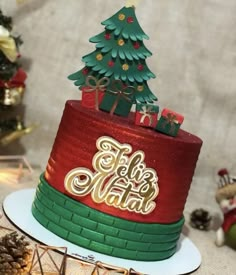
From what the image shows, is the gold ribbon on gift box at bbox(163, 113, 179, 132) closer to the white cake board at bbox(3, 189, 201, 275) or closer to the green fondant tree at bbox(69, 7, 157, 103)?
the green fondant tree at bbox(69, 7, 157, 103)

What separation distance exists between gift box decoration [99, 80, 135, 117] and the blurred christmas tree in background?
0.42 m

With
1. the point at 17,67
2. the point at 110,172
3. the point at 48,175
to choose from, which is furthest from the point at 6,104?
the point at 110,172

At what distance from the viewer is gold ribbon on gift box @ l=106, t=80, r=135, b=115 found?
1.18m

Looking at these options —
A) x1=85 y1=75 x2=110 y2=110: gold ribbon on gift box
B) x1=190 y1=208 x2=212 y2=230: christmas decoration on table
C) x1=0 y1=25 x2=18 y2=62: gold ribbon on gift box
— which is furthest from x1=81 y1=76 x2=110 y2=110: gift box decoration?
x1=190 y1=208 x2=212 y2=230: christmas decoration on table

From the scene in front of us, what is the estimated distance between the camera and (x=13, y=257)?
0.88 m

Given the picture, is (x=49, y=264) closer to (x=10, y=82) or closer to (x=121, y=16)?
(x=121, y=16)

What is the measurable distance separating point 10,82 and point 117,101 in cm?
51

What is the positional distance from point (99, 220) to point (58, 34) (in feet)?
2.59

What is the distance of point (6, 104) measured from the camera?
61.6 inches

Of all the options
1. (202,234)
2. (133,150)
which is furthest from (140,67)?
(202,234)

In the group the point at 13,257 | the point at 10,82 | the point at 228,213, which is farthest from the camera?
the point at 10,82

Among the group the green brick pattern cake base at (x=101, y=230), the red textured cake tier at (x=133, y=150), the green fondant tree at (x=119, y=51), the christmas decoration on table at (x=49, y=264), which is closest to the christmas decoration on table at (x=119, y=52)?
the green fondant tree at (x=119, y=51)

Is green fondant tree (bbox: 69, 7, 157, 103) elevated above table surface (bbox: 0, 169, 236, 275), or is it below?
above

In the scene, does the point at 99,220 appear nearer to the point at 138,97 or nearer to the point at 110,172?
the point at 110,172
